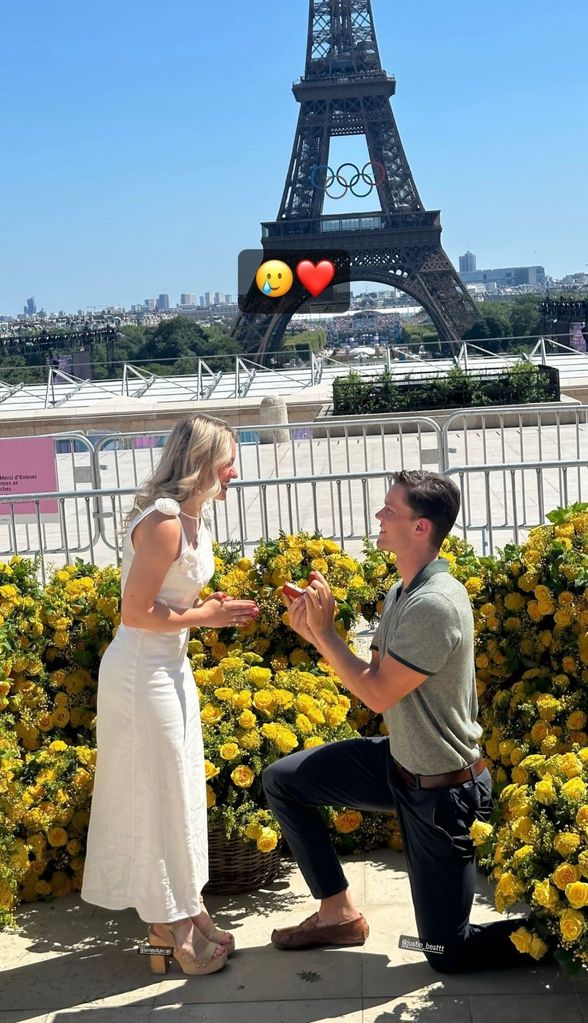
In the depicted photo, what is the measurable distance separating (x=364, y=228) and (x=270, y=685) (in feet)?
158

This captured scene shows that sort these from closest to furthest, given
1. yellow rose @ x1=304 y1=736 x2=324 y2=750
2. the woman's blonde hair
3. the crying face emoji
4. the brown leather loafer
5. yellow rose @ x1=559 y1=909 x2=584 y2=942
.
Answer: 1. yellow rose @ x1=559 y1=909 x2=584 y2=942
2. the woman's blonde hair
3. the brown leather loafer
4. yellow rose @ x1=304 y1=736 x2=324 y2=750
5. the crying face emoji

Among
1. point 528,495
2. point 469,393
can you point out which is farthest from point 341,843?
point 469,393

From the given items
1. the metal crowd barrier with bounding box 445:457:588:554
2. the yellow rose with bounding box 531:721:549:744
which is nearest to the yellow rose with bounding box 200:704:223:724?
the yellow rose with bounding box 531:721:549:744

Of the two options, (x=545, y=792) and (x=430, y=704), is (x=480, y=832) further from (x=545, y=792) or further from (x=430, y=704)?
(x=430, y=704)

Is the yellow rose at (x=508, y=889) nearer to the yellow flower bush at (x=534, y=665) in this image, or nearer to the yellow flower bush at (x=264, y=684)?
the yellow flower bush at (x=534, y=665)

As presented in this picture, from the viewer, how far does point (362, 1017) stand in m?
2.90

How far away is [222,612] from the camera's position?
3238mm

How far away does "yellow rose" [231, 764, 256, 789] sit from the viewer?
11.8 ft

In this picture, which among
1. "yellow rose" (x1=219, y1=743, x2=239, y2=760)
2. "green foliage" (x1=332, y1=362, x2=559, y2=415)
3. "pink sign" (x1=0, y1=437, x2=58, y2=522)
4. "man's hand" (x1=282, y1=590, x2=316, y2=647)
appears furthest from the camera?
"green foliage" (x1=332, y1=362, x2=559, y2=415)

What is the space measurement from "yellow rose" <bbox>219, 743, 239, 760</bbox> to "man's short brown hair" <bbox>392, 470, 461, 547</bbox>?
1.06 meters

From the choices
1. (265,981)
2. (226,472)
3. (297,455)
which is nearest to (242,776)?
(265,981)

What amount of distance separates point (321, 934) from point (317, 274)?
2887 centimetres

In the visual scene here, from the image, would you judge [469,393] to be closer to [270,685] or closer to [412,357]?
[412,357]

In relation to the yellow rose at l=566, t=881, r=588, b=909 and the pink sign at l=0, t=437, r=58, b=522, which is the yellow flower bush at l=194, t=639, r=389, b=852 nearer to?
the yellow rose at l=566, t=881, r=588, b=909
